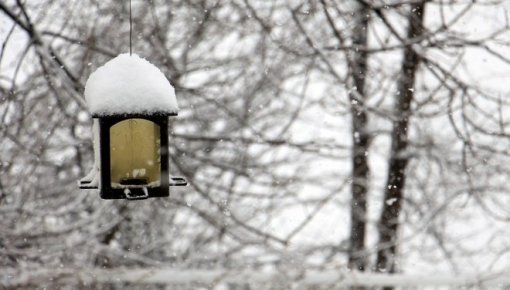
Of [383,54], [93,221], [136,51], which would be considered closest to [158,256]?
[93,221]

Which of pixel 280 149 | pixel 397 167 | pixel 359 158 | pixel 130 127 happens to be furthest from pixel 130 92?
pixel 397 167

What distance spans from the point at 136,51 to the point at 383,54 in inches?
84.0

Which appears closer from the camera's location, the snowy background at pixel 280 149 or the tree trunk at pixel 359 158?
the snowy background at pixel 280 149

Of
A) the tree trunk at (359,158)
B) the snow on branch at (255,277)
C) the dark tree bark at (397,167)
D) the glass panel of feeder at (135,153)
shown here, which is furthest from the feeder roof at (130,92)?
the dark tree bark at (397,167)

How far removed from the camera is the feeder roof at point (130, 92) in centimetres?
256

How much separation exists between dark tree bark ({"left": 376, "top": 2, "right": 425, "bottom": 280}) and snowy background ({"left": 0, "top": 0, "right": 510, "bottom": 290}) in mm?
17

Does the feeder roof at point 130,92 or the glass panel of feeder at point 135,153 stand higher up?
the feeder roof at point 130,92

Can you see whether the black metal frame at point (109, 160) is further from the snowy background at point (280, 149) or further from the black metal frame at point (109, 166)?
the snowy background at point (280, 149)

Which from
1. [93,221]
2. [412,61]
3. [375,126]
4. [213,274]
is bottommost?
[213,274]

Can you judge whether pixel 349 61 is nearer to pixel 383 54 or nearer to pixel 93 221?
pixel 383 54

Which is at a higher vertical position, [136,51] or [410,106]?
[136,51]

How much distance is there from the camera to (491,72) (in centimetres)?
615

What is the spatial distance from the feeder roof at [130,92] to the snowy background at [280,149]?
10.1ft

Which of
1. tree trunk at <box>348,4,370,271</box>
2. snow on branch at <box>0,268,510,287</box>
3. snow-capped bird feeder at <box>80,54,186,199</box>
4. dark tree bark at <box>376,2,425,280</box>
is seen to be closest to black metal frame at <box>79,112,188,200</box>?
snow-capped bird feeder at <box>80,54,186,199</box>
